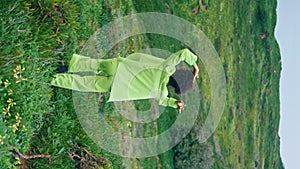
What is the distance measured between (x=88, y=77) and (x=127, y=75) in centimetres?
77

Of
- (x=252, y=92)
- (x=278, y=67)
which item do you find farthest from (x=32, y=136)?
(x=278, y=67)

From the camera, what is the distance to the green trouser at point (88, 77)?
8.24 metres

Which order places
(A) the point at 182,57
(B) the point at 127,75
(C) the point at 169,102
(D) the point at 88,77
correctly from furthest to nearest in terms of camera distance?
(C) the point at 169,102 < (D) the point at 88,77 < (B) the point at 127,75 < (A) the point at 182,57

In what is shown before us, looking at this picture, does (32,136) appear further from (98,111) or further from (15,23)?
(98,111)

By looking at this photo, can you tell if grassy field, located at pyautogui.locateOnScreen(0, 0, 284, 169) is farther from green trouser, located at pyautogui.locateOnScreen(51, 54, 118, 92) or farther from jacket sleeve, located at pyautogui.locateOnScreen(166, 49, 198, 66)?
jacket sleeve, located at pyautogui.locateOnScreen(166, 49, 198, 66)

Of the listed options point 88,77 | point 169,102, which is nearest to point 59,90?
point 88,77

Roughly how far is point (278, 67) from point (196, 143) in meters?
35.0

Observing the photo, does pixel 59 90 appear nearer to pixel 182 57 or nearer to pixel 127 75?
pixel 127 75

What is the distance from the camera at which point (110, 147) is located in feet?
37.5

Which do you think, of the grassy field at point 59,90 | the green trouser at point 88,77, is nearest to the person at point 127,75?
the green trouser at point 88,77

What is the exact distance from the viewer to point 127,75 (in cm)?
822

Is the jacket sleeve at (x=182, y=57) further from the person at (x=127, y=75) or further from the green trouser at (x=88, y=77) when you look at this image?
the green trouser at (x=88, y=77)

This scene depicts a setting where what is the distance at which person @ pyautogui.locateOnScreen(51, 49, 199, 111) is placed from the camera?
26.8 ft

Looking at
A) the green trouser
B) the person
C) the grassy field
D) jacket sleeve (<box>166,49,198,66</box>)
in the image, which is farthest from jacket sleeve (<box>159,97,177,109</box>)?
the grassy field
